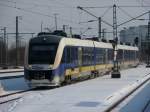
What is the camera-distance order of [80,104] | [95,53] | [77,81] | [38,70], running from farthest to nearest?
[95,53], [77,81], [38,70], [80,104]

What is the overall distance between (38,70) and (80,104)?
32.9 feet

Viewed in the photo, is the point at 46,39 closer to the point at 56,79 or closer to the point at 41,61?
the point at 41,61

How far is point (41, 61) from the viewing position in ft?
100

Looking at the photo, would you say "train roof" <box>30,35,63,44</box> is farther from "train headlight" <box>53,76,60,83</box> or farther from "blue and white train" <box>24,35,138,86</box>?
"train headlight" <box>53,76,60,83</box>

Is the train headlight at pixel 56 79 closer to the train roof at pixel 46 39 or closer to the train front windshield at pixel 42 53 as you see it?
the train front windshield at pixel 42 53

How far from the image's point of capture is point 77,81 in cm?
3834

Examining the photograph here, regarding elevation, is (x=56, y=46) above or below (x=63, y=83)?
above

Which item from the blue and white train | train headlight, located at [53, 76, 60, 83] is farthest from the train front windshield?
train headlight, located at [53, 76, 60, 83]

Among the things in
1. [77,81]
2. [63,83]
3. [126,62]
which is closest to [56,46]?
[63,83]

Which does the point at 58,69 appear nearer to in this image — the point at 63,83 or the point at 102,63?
the point at 63,83

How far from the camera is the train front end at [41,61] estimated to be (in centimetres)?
3002

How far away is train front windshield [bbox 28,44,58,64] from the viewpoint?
3061cm

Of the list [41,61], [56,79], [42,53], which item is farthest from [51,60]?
[56,79]

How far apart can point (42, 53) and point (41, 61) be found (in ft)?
1.77
